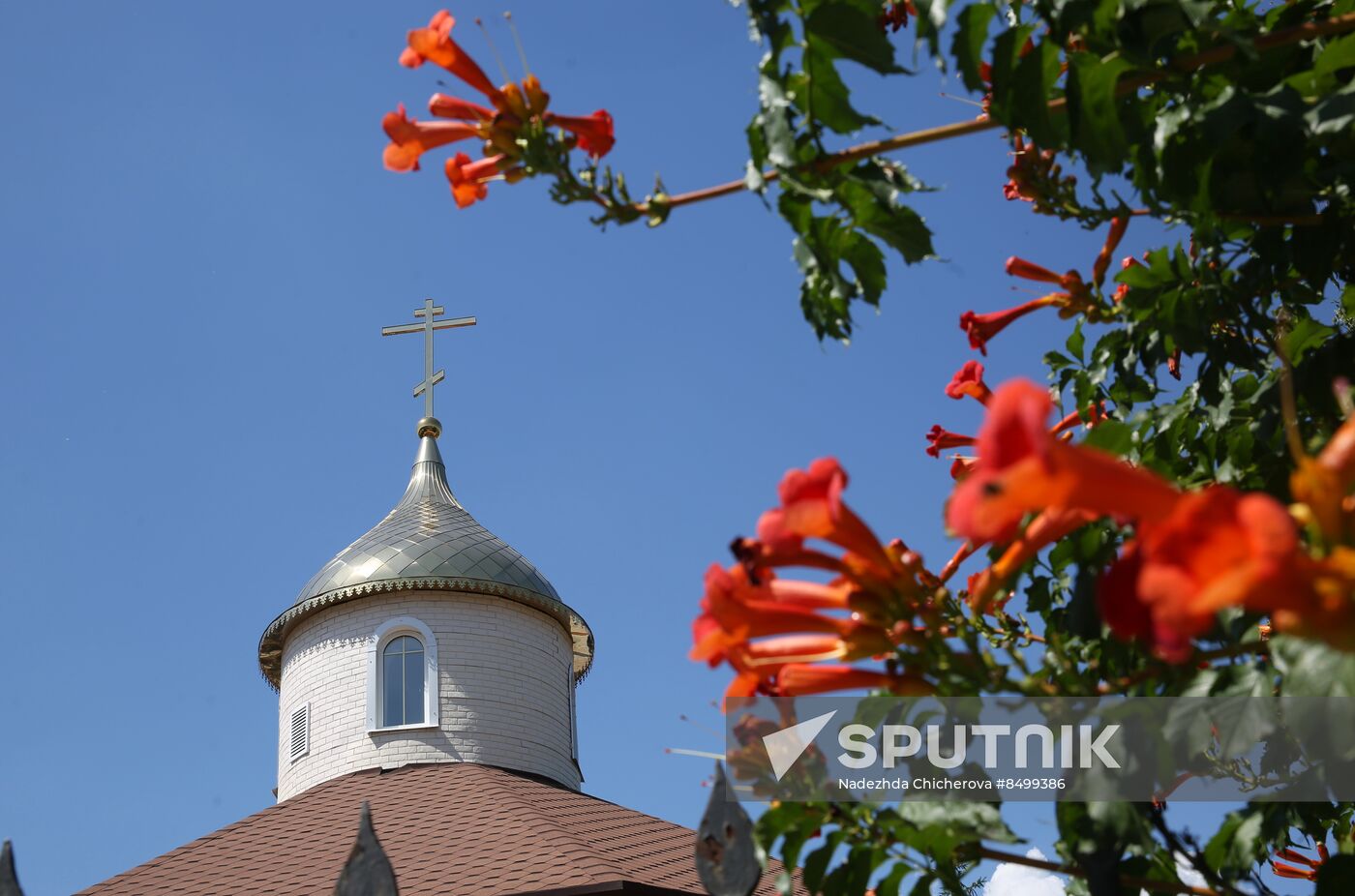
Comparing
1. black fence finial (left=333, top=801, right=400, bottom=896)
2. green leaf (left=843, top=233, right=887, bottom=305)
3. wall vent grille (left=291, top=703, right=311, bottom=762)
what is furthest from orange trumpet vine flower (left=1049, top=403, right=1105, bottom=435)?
wall vent grille (left=291, top=703, right=311, bottom=762)

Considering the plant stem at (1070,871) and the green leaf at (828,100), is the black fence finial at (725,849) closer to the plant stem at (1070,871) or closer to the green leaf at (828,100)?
the plant stem at (1070,871)

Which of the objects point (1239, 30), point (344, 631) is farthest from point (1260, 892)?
point (344, 631)

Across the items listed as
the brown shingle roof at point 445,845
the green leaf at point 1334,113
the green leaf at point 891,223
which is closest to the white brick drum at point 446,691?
the brown shingle roof at point 445,845

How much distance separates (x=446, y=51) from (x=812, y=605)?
4.37ft

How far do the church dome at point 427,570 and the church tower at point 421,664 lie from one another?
0.03 meters

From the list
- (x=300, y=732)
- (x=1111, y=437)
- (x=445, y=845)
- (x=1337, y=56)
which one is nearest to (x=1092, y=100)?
(x=1337, y=56)

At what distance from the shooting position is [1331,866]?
2.54 metres

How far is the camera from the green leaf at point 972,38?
2.54 metres

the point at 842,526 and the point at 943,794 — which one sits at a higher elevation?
the point at 842,526

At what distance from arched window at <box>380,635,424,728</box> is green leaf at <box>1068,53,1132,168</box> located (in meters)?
19.9

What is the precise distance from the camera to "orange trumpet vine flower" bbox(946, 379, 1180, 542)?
51.8 inches

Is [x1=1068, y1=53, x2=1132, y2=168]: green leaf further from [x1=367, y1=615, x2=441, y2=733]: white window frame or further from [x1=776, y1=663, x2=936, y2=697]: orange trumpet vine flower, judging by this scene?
[x1=367, y1=615, x2=441, y2=733]: white window frame

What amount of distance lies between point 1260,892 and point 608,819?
1719 centimetres

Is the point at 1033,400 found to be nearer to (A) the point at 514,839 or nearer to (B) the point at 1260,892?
(B) the point at 1260,892
